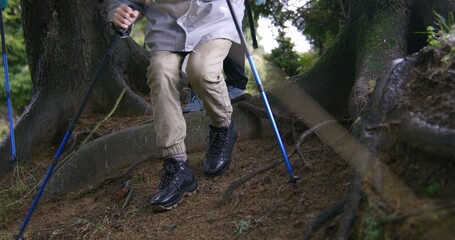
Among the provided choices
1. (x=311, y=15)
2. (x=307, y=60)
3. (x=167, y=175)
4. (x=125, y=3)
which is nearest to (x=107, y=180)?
(x=167, y=175)

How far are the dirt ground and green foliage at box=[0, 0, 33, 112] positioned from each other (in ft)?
31.4

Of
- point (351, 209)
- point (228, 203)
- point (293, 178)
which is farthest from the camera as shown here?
point (228, 203)

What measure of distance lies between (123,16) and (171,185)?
1.27 meters

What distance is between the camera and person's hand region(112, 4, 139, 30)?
4051 mm

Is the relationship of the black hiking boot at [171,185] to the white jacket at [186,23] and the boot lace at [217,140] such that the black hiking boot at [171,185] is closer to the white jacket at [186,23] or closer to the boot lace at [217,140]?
the boot lace at [217,140]

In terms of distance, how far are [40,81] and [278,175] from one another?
11.4 feet

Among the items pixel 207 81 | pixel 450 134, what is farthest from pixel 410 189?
pixel 207 81

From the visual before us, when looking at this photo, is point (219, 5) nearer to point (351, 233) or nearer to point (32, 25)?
point (351, 233)

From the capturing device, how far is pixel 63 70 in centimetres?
629

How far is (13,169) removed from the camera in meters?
5.90

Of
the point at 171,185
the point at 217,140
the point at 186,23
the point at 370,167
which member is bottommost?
the point at 171,185

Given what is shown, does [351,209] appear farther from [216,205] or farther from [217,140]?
[217,140]

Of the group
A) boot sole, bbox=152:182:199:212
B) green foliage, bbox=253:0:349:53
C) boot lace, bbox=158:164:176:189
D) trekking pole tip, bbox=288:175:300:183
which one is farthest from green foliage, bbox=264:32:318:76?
trekking pole tip, bbox=288:175:300:183

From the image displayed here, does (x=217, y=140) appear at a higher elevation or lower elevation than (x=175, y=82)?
lower
